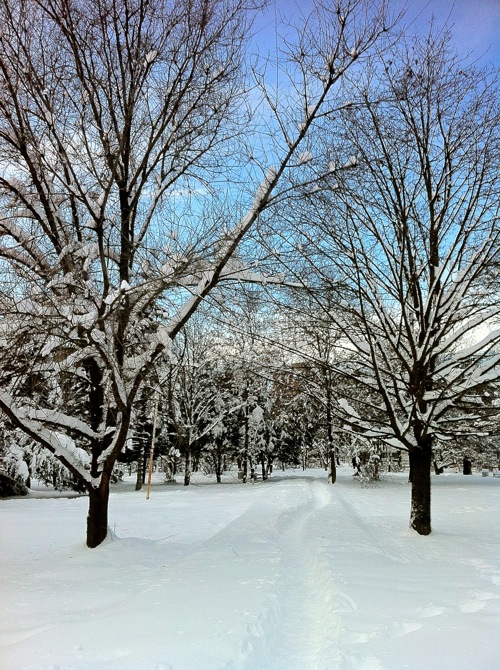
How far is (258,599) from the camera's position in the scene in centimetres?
414

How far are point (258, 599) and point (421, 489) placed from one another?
173 inches

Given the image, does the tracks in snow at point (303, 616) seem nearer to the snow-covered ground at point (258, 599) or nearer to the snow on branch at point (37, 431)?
the snow-covered ground at point (258, 599)

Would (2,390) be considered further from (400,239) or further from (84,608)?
(400,239)

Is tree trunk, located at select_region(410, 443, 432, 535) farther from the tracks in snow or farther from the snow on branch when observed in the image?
the snow on branch

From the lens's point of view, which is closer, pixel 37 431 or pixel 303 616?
pixel 303 616

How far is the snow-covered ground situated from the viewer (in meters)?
2.97

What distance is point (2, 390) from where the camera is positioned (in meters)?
5.80

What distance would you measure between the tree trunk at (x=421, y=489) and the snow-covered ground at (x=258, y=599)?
0.26 metres

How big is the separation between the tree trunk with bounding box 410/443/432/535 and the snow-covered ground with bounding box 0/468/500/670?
257 millimetres

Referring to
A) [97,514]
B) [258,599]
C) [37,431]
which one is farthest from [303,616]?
[37,431]

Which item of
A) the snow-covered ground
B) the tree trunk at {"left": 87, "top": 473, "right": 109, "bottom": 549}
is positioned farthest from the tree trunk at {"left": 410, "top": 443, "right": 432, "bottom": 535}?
the tree trunk at {"left": 87, "top": 473, "right": 109, "bottom": 549}

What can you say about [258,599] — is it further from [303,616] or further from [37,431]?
[37,431]

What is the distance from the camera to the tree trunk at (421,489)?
7.57 m

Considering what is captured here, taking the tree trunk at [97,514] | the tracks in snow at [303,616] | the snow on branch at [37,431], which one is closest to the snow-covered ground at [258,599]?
the tracks in snow at [303,616]
